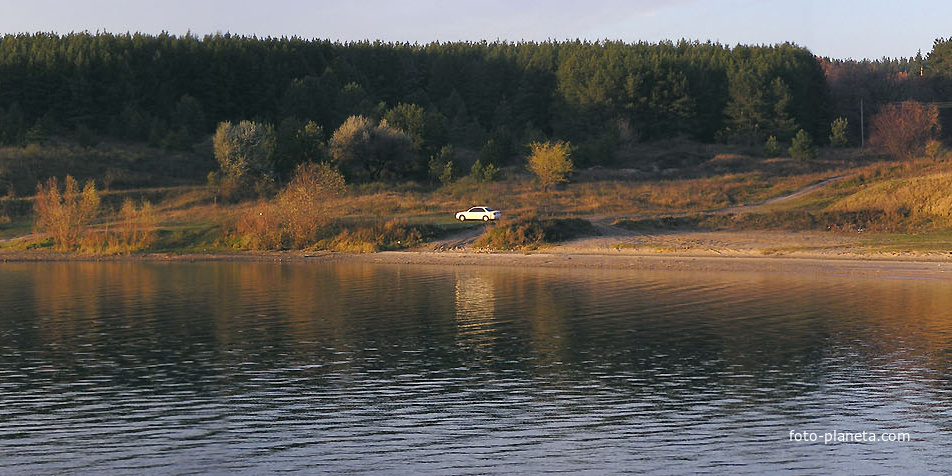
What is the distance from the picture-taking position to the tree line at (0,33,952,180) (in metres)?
117

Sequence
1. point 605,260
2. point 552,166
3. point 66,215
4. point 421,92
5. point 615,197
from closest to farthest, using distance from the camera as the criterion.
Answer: point 605,260 → point 66,215 → point 615,197 → point 552,166 → point 421,92

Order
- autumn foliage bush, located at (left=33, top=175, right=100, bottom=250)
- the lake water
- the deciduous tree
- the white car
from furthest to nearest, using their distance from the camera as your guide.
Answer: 1. the deciduous tree
2. the white car
3. autumn foliage bush, located at (left=33, top=175, right=100, bottom=250)
4. the lake water

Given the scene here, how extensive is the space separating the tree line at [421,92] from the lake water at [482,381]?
66336 mm

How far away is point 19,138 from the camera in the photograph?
364 feet

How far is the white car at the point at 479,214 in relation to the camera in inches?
2798

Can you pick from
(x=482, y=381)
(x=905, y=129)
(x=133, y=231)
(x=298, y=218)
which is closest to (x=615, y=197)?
(x=298, y=218)

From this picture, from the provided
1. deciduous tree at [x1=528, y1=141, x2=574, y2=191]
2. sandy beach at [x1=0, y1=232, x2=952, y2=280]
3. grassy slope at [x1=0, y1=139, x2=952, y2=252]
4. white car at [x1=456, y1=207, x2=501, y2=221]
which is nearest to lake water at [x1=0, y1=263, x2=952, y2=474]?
sandy beach at [x1=0, y1=232, x2=952, y2=280]

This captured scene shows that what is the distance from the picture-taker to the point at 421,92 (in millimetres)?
165125

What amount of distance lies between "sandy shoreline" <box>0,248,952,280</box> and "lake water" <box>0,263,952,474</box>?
5046 mm

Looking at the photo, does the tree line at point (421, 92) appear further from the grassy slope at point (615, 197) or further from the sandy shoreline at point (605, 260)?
the sandy shoreline at point (605, 260)

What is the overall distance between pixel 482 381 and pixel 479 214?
49.3 meters

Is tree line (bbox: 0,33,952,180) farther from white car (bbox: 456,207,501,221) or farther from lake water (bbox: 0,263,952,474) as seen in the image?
lake water (bbox: 0,263,952,474)

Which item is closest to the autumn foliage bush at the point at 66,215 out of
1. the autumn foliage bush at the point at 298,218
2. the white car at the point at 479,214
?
the autumn foliage bush at the point at 298,218

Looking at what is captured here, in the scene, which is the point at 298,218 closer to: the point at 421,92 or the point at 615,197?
the point at 615,197
